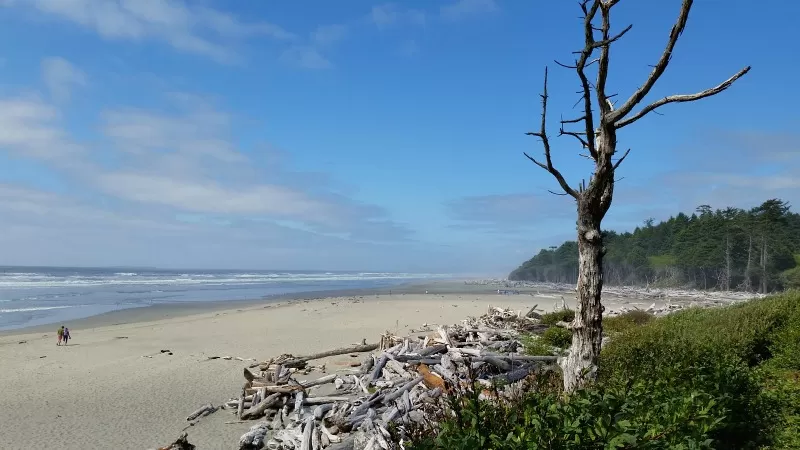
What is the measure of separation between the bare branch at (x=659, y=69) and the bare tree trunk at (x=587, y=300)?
1.27 meters

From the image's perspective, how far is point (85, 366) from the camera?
17.0 m

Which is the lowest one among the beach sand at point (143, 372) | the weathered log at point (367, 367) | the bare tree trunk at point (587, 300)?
the beach sand at point (143, 372)

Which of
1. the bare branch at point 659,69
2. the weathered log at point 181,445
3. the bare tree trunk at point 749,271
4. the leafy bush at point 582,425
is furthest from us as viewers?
the bare tree trunk at point 749,271

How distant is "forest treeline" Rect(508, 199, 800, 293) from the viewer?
65.1 m

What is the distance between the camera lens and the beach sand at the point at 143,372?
10461 millimetres

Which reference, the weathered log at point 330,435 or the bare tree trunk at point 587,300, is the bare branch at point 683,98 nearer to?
the bare tree trunk at point 587,300

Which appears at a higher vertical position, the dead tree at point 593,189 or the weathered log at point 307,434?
the dead tree at point 593,189

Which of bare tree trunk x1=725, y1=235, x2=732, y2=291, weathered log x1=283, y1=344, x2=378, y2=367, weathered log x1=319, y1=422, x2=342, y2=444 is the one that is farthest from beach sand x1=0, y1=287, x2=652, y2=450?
bare tree trunk x1=725, y1=235, x2=732, y2=291

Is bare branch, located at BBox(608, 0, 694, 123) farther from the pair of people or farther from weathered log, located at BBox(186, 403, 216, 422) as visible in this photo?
the pair of people

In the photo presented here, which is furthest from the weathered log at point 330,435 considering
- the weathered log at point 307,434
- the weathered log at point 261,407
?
the weathered log at point 261,407

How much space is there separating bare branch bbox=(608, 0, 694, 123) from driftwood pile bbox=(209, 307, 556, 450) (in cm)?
396

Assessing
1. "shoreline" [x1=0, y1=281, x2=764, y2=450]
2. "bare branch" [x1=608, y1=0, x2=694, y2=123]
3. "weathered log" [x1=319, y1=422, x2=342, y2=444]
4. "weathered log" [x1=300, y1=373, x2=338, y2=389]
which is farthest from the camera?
"weathered log" [x1=300, y1=373, x2=338, y2=389]

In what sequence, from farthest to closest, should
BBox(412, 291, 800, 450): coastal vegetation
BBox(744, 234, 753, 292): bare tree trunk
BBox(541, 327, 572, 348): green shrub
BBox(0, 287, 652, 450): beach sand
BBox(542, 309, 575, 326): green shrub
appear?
BBox(744, 234, 753, 292): bare tree trunk < BBox(542, 309, 575, 326): green shrub < BBox(541, 327, 572, 348): green shrub < BBox(0, 287, 652, 450): beach sand < BBox(412, 291, 800, 450): coastal vegetation

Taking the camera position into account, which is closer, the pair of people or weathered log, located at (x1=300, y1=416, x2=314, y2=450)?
weathered log, located at (x1=300, y1=416, x2=314, y2=450)
